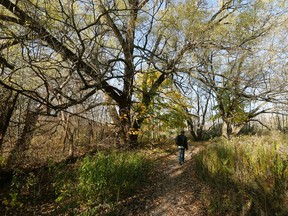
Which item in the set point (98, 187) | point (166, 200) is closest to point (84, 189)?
point (98, 187)

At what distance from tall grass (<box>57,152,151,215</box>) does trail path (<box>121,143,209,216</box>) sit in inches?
21.2

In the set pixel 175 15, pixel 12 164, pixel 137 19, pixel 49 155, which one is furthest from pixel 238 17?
pixel 12 164

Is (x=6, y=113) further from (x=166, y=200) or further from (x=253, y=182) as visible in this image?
(x=253, y=182)

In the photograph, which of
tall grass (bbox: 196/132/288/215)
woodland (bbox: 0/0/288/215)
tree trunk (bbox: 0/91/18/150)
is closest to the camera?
tall grass (bbox: 196/132/288/215)

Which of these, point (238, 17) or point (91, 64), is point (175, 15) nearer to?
point (238, 17)

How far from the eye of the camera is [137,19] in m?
7.59

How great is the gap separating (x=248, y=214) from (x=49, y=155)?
6.48m

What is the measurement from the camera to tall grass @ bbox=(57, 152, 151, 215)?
480cm

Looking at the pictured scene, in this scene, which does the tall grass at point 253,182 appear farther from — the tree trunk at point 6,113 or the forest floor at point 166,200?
the tree trunk at point 6,113

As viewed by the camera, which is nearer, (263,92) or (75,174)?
(75,174)

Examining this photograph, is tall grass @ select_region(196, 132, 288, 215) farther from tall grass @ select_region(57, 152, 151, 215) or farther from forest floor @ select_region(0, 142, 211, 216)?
tall grass @ select_region(57, 152, 151, 215)

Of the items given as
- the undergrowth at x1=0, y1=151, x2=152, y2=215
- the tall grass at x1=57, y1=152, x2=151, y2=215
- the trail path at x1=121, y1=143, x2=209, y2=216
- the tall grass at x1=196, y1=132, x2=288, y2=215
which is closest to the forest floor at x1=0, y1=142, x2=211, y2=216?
the trail path at x1=121, y1=143, x2=209, y2=216

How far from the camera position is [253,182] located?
3875mm

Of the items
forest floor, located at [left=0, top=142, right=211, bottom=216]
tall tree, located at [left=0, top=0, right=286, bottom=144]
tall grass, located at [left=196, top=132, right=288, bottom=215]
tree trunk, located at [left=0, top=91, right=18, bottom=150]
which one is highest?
tall tree, located at [left=0, top=0, right=286, bottom=144]
